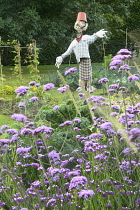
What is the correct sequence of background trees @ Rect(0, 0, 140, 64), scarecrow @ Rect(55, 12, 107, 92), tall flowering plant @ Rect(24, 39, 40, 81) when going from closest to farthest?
scarecrow @ Rect(55, 12, 107, 92) → tall flowering plant @ Rect(24, 39, 40, 81) → background trees @ Rect(0, 0, 140, 64)

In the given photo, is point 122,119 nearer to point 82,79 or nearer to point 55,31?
point 82,79

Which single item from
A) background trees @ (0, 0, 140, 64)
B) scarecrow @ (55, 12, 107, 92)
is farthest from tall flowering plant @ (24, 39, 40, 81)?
background trees @ (0, 0, 140, 64)

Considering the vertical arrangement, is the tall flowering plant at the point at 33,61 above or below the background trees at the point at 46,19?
below

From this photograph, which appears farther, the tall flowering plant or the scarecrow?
the tall flowering plant

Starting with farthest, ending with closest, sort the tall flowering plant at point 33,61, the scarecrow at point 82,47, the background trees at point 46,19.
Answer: the background trees at point 46,19 → the tall flowering plant at point 33,61 → the scarecrow at point 82,47

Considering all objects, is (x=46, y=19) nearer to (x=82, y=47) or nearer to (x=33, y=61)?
(x=33, y=61)

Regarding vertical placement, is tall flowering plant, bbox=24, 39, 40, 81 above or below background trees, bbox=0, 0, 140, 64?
below

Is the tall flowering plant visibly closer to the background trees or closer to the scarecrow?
the scarecrow

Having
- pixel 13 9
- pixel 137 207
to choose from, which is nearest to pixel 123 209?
pixel 137 207

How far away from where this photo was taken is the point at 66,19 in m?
18.8

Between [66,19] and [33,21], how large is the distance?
11.4ft

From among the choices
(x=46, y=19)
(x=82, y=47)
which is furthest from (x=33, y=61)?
(x=46, y=19)

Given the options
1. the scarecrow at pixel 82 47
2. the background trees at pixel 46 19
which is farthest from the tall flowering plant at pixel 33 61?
the background trees at pixel 46 19

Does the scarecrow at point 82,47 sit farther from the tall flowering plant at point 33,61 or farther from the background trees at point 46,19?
A: the background trees at point 46,19
